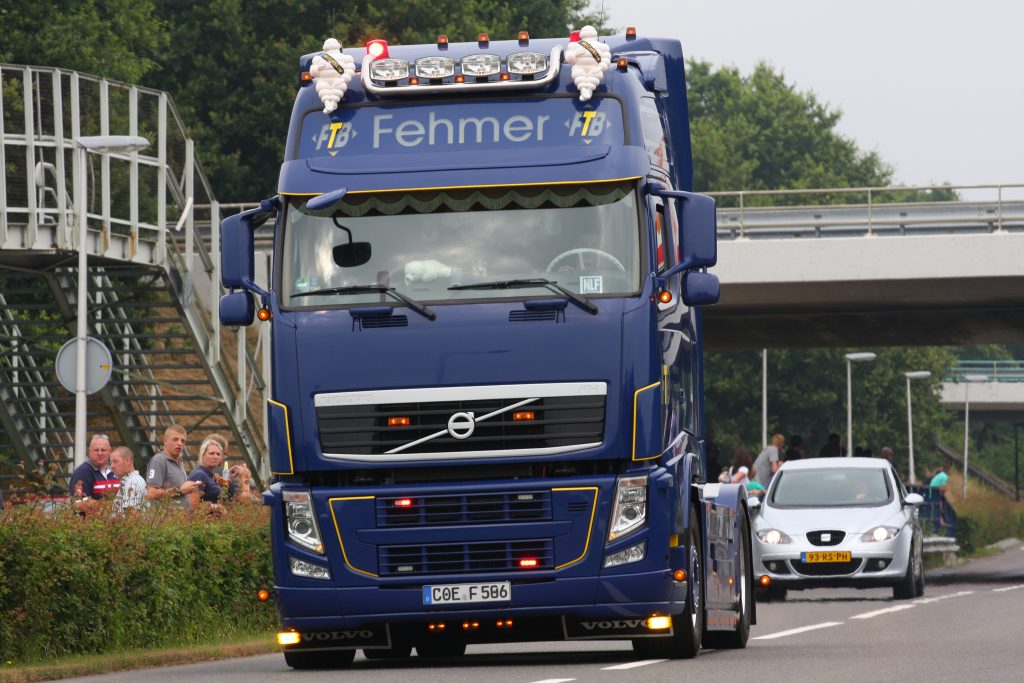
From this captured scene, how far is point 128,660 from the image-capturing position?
1642 centimetres

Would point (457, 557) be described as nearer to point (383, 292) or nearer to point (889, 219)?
point (383, 292)

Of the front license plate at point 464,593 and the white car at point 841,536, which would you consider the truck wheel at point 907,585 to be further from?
the front license plate at point 464,593

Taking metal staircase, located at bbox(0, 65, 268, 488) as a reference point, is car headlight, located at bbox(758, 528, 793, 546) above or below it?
below

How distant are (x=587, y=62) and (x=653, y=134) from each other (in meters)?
0.91

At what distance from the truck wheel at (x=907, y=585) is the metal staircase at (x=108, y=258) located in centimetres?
1083

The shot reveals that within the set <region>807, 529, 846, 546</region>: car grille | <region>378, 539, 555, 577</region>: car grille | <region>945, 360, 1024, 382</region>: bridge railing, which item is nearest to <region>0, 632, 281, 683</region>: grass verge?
<region>378, 539, 555, 577</region>: car grille

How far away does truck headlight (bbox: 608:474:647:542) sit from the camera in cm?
1400

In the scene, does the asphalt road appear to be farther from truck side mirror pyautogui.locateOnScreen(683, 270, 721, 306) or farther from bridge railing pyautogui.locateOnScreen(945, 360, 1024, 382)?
bridge railing pyautogui.locateOnScreen(945, 360, 1024, 382)

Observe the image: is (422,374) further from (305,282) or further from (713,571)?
(713,571)

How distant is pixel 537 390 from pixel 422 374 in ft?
2.28

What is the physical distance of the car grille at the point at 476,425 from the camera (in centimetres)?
1394

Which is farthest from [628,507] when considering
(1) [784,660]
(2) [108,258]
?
(2) [108,258]

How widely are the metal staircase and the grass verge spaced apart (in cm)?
1147

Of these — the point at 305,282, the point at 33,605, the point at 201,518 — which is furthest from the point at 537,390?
the point at 201,518
